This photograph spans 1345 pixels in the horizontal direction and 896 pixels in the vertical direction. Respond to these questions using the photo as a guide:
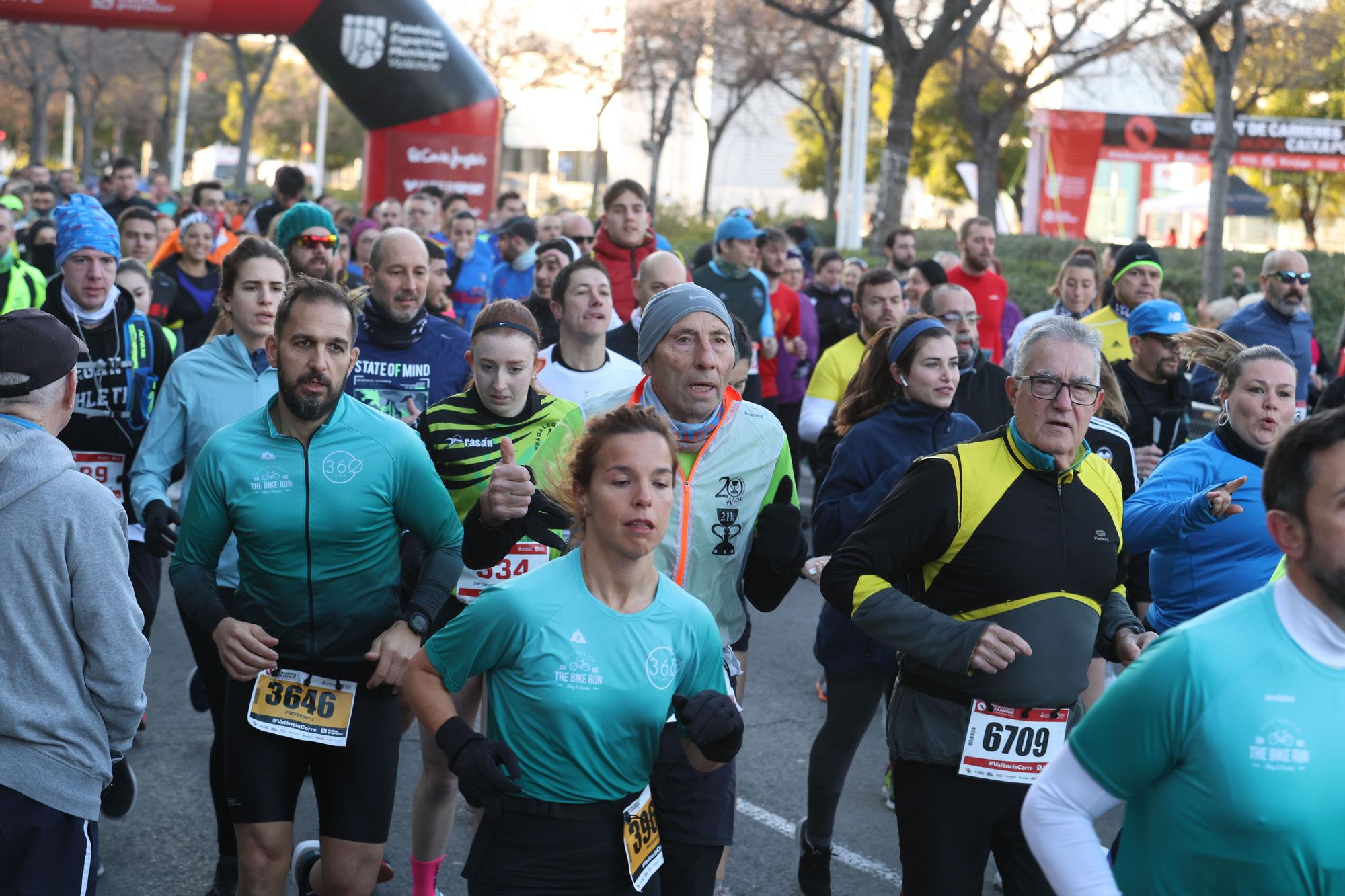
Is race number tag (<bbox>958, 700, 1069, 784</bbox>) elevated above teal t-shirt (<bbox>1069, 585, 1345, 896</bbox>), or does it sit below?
below

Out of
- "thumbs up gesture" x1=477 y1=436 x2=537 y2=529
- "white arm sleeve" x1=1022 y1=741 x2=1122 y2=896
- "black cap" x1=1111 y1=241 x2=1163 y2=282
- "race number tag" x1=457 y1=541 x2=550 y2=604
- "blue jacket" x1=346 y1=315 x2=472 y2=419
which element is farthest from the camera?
"black cap" x1=1111 y1=241 x2=1163 y2=282

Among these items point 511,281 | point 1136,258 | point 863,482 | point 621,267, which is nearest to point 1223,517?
point 863,482

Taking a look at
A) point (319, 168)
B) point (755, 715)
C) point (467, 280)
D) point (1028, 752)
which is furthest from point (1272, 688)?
point (319, 168)

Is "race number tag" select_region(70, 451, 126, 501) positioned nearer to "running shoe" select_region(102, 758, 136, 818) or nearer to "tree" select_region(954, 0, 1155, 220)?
"running shoe" select_region(102, 758, 136, 818)

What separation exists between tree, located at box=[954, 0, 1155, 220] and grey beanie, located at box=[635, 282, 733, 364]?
24187 mm

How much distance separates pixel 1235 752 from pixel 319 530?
2.53 meters

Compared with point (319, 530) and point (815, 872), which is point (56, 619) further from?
point (815, 872)

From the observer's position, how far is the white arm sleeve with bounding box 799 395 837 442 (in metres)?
6.88

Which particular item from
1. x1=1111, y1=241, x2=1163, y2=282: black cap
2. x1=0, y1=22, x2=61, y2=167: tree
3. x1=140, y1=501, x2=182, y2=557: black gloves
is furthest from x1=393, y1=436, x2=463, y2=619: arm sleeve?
x1=0, y1=22, x2=61, y2=167: tree

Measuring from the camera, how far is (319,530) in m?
4.03

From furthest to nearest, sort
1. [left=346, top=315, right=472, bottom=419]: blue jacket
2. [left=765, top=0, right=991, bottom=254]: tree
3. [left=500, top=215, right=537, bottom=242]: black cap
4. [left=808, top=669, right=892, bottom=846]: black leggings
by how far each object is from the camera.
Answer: [left=765, top=0, right=991, bottom=254]: tree, [left=500, top=215, right=537, bottom=242]: black cap, [left=346, top=315, right=472, bottom=419]: blue jacket, [left=808, top=669, right=892, bottom=846]: black leggings

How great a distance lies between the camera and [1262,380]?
15.2 feet

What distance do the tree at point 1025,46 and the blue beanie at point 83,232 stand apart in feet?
76.4

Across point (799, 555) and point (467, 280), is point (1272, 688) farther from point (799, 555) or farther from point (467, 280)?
point (467, 280)
